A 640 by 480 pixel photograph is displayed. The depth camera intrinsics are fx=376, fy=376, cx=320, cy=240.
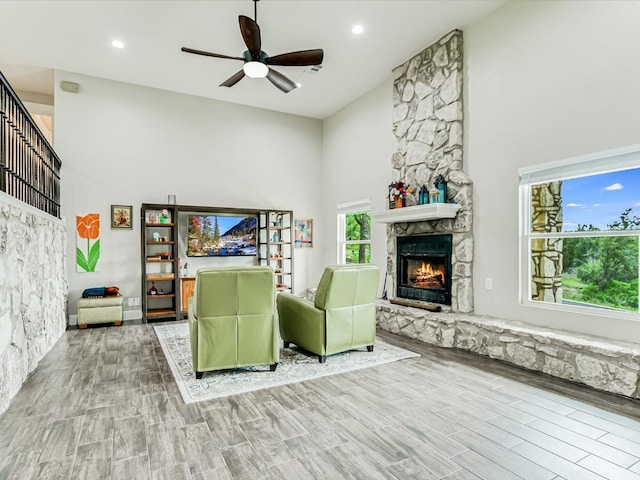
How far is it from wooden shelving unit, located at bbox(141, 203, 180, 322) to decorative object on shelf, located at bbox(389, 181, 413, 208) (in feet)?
11.7

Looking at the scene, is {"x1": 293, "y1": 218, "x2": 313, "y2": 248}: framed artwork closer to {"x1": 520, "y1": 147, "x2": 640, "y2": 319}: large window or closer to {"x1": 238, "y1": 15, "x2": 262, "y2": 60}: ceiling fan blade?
{"x1": 238, "y1": 15, "x2": 262, "y2": 60}: ceiling fan blade

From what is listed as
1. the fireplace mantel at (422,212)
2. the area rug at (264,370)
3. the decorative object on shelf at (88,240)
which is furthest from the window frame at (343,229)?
the decorative object on shelf at (88,240)

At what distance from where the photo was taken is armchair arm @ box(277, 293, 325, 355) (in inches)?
154

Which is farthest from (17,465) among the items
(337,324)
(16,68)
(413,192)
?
(16,68)

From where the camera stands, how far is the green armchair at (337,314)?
3887 mm

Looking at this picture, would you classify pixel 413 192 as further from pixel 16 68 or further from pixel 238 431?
pixel 16 68

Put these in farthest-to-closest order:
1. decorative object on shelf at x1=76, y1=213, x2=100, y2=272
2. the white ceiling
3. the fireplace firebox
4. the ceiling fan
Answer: decorative object on shelf at x1=76, y1=213, x2=100, y2=272 → the fireplace firebox → the white ceiling → the ceiling fan

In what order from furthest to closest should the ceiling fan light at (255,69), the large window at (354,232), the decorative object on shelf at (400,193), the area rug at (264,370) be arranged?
the large window at (354,232) < the decorative object on shelf at (400,193) < the ceiling fan light at (255,69) < the area rug at (264,370)

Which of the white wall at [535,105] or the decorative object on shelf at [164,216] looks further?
the decorative object on shelf at [164,216]

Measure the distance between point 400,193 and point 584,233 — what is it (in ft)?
7.94

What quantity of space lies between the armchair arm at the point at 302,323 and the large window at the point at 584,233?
7.63 feet

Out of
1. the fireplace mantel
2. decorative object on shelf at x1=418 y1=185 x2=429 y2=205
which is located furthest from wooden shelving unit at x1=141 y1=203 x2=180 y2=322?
decorative object on shelf at x1=418 y1=185 x2=429 y2=205

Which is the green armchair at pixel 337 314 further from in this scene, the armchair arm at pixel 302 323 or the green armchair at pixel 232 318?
the green armchair at pixel 232 318

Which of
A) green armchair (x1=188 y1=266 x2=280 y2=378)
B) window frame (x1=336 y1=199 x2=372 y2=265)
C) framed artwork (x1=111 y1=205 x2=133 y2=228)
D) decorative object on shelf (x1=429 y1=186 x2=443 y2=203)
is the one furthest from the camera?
window frame (x1=336 y1=199 x2=372 y2=265)
